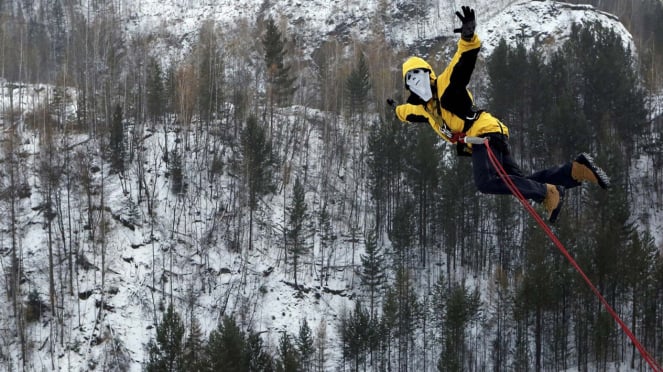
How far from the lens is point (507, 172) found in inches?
257

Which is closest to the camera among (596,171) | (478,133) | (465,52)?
(465,52)

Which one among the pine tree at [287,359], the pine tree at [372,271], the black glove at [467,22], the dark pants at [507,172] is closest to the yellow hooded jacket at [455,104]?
the dark pants at [507,172]

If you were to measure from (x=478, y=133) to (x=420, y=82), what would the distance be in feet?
2.74

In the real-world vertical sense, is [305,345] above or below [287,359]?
above

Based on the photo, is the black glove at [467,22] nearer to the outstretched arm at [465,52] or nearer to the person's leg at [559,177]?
the outstretched arm at [465,52]

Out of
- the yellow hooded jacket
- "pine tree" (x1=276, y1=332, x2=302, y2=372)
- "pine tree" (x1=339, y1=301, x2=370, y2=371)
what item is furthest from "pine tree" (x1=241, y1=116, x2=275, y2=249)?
the yellow hooded jacket

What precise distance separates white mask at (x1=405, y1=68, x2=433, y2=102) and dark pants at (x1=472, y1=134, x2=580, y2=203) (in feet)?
2.51

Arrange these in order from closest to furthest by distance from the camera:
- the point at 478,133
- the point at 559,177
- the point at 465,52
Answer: the point at 465,52 → the point at 478,133 → the point at 559,177

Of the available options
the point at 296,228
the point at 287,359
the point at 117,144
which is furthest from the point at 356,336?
the point at 117,144

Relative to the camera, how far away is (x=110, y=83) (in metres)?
47.7

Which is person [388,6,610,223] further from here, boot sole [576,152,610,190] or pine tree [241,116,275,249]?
pine tree [241,116,275,249]

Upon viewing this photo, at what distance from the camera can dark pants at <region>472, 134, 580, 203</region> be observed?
6152 millimetres

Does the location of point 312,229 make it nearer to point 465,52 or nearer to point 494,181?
point 494,181

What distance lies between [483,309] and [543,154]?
12660 mm
